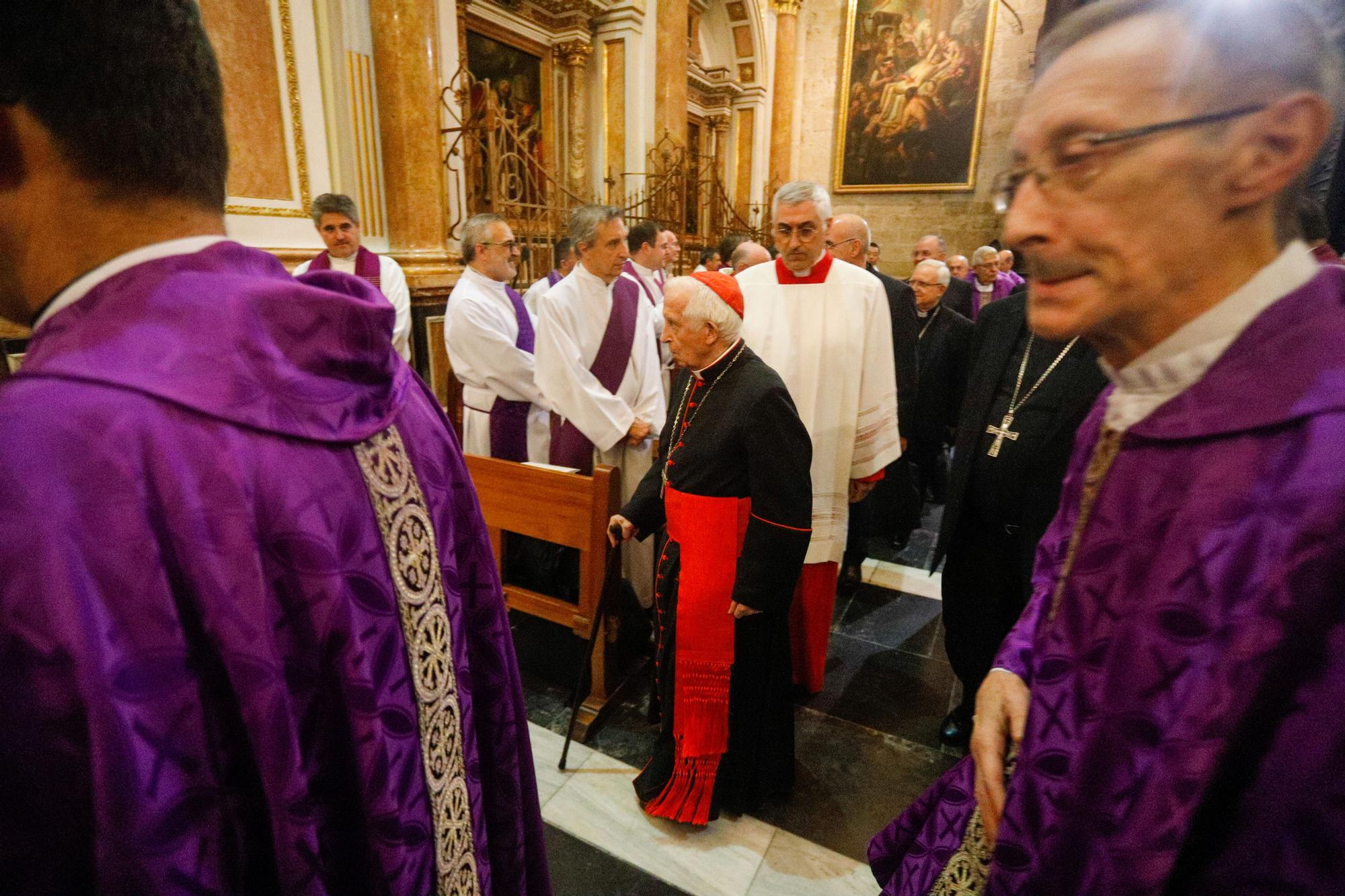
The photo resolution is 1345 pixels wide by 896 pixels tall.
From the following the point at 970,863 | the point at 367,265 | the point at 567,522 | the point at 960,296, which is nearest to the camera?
the point at 970,863

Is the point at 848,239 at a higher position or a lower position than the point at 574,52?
lower

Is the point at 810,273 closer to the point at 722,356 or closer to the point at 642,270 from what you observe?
the point at 722,356

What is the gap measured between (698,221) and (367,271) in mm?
6521

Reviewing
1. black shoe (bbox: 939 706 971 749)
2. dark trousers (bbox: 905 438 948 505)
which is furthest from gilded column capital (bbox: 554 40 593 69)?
black shoe (bbox: 939 706 971 749)

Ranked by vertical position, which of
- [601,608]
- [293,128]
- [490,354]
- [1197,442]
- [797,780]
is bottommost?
[797,780]

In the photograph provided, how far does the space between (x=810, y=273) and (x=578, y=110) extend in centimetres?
711

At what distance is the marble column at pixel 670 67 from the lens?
8.55 metres

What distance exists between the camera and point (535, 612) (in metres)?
2.80

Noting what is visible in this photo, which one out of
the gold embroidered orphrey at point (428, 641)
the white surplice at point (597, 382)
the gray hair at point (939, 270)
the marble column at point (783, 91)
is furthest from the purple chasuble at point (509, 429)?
the marble column at point (783, 91)

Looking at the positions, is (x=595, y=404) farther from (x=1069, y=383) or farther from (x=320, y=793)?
(x=320, y=793)

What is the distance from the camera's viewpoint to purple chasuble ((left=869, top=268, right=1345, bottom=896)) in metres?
0.63

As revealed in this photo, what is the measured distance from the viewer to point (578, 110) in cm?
Answer: 869

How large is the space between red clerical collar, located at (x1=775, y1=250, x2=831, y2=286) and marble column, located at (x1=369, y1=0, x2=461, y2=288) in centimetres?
382

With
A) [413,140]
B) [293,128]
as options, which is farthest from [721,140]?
[293,128]
